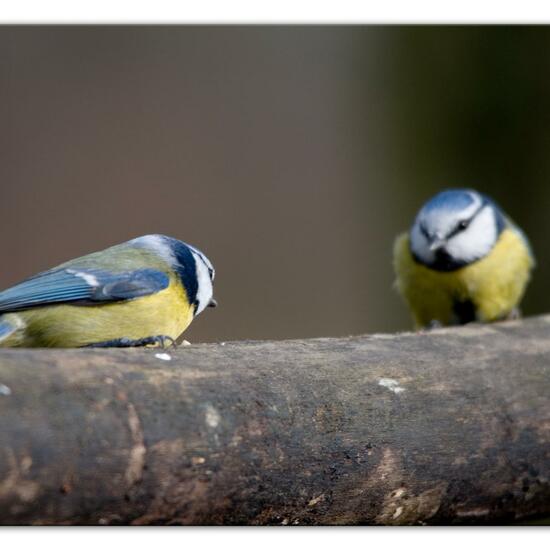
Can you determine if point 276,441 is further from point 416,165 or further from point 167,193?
point 416,165

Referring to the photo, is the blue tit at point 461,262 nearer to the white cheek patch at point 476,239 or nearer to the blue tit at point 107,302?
the white cheek patch at point 476,239

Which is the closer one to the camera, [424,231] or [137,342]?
[137,342]

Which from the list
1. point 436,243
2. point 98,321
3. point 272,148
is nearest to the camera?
point 98,321

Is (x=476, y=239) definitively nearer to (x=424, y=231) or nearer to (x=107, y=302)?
(x=424, y=231)

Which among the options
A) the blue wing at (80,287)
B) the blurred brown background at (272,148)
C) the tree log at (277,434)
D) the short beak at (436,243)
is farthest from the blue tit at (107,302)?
the blurred brown background at (272,148)

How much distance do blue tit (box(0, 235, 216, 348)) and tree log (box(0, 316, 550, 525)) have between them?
0.42 feet

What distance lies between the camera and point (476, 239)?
7.04 ft

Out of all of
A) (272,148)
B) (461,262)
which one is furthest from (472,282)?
(272,148)

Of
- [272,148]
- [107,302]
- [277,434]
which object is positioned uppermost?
[272,148]

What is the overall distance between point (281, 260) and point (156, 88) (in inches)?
29.0

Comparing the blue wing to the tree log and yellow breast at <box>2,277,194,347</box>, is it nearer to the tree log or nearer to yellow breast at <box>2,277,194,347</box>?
yellow breast at <box>2,277,194,347</box>

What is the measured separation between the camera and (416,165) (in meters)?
3.75

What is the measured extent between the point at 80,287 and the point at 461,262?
109cm

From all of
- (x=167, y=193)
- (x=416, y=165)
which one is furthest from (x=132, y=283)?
(x=416, y=165)
